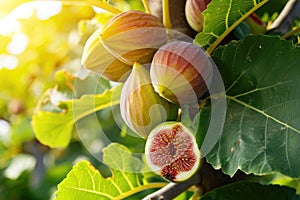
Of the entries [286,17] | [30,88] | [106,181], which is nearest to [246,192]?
[106,181]

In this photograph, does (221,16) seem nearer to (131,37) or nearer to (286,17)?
(131,37)

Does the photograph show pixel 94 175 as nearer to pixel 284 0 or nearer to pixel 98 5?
pixel 98 5

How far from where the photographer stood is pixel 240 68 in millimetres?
737

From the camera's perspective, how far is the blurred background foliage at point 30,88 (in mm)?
1947

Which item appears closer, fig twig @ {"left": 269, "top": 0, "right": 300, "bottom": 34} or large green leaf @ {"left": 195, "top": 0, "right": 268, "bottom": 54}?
large green leaf @ {"left": 195, "top": 0, "right": 268, "bottom": 54}

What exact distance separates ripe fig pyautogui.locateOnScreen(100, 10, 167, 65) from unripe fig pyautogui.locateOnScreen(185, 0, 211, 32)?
10cm

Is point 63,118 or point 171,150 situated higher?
point 171,150

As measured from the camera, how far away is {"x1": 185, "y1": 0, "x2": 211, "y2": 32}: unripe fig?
0.81 m

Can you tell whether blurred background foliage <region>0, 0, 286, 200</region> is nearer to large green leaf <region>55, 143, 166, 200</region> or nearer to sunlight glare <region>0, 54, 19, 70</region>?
sunlight glare <region>0, 54, 19, 70</region>

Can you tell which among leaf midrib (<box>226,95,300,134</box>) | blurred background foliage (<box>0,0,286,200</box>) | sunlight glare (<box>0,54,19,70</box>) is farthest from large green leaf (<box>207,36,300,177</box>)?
sunlight glare (<box>0,54,19,70</box>)

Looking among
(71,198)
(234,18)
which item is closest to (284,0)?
(234,18)

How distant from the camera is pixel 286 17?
3.27 ft

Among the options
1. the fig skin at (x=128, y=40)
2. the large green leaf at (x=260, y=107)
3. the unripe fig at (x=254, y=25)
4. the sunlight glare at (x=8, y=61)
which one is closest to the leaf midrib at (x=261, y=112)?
the large green leaf at (x=260, y=107)

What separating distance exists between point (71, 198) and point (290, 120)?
356 millimetres
